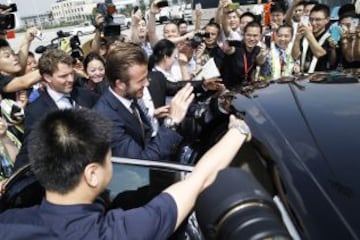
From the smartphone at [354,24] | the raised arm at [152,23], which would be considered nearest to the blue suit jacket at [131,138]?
the smartphone at [354,24]

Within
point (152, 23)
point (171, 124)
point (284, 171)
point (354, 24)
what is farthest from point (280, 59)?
point (284, 171)

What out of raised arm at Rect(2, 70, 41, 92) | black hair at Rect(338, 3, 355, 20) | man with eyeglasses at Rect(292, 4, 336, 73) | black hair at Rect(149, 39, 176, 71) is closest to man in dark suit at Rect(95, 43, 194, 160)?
raised arm at Rect(2, 70, 41, 92)

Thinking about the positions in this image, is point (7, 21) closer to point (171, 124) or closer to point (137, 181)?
point (171, 124)

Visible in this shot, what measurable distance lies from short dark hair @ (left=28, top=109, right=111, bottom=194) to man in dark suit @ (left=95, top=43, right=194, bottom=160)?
0.72m

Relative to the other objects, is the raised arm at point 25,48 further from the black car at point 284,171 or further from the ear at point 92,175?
the ear at point 92,175

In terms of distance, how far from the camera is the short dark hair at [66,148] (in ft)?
4.21

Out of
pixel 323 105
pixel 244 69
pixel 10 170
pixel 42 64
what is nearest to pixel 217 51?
pixel 244 69

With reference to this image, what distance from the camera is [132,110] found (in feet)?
7.91

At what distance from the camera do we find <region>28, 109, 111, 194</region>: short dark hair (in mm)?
1282

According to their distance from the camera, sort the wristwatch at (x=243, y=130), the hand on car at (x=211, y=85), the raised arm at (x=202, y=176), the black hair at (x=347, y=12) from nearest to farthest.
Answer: the raised arm at (x=202, y=176)
the wristwatch at (x=243, y=130)
the hand on car at (x=211, y=85)
the black hair at (x=347, y=12)

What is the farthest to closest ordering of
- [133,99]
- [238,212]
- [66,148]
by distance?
[133,99], [66,148], [238,212]

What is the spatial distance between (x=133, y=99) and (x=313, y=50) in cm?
259

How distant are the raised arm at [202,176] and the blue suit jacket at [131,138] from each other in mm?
628

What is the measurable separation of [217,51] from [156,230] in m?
3.80
